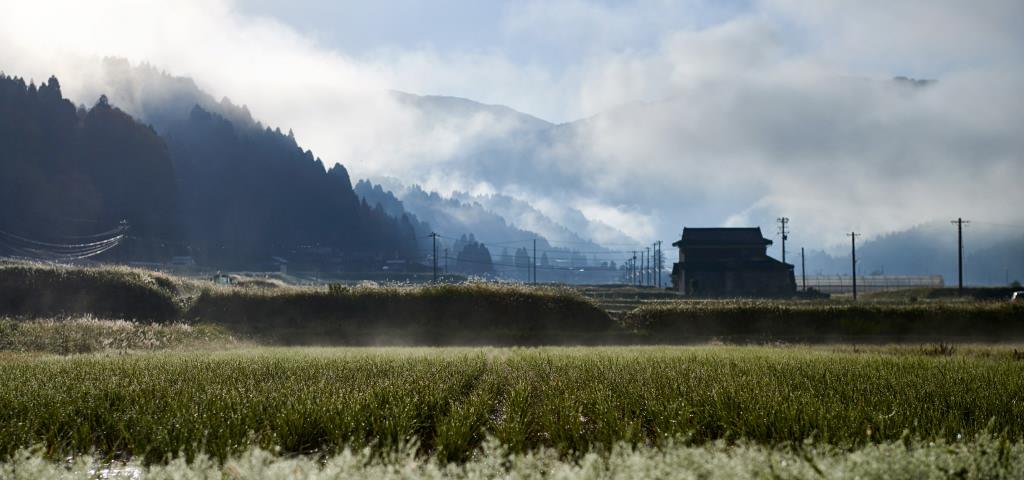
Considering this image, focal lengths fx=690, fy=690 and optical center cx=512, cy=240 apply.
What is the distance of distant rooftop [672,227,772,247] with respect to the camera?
3873 inches

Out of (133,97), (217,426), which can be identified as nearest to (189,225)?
(133,97)

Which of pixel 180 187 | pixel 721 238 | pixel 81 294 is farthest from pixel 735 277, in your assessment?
pixel 180 187

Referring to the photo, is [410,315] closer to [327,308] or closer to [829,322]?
[327,308]

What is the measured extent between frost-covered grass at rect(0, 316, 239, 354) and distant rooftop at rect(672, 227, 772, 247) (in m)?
74.7

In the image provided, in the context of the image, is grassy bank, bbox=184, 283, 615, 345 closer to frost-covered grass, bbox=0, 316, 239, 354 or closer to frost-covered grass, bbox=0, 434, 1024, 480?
frost-covered grass, bbox=0, 316, 239, 354

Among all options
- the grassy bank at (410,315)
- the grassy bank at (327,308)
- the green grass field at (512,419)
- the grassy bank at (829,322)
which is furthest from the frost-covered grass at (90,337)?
the grassy bank at (829,322)

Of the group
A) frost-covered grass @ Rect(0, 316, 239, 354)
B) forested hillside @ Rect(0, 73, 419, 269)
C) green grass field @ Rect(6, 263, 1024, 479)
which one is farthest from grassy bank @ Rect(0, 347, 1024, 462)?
forested hillside @ Rect(0, 73, 419, 269)

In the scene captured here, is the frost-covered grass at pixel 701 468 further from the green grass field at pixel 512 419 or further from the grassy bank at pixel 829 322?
the grassy bank at pixel 829 322

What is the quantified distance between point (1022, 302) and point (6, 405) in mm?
56982

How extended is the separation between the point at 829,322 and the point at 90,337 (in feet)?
141

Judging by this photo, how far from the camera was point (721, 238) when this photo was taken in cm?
9956

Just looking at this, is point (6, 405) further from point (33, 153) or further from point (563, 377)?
point (33, 153)

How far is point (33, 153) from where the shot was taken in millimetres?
107062

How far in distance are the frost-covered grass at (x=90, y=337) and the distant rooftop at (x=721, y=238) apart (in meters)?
74.7
